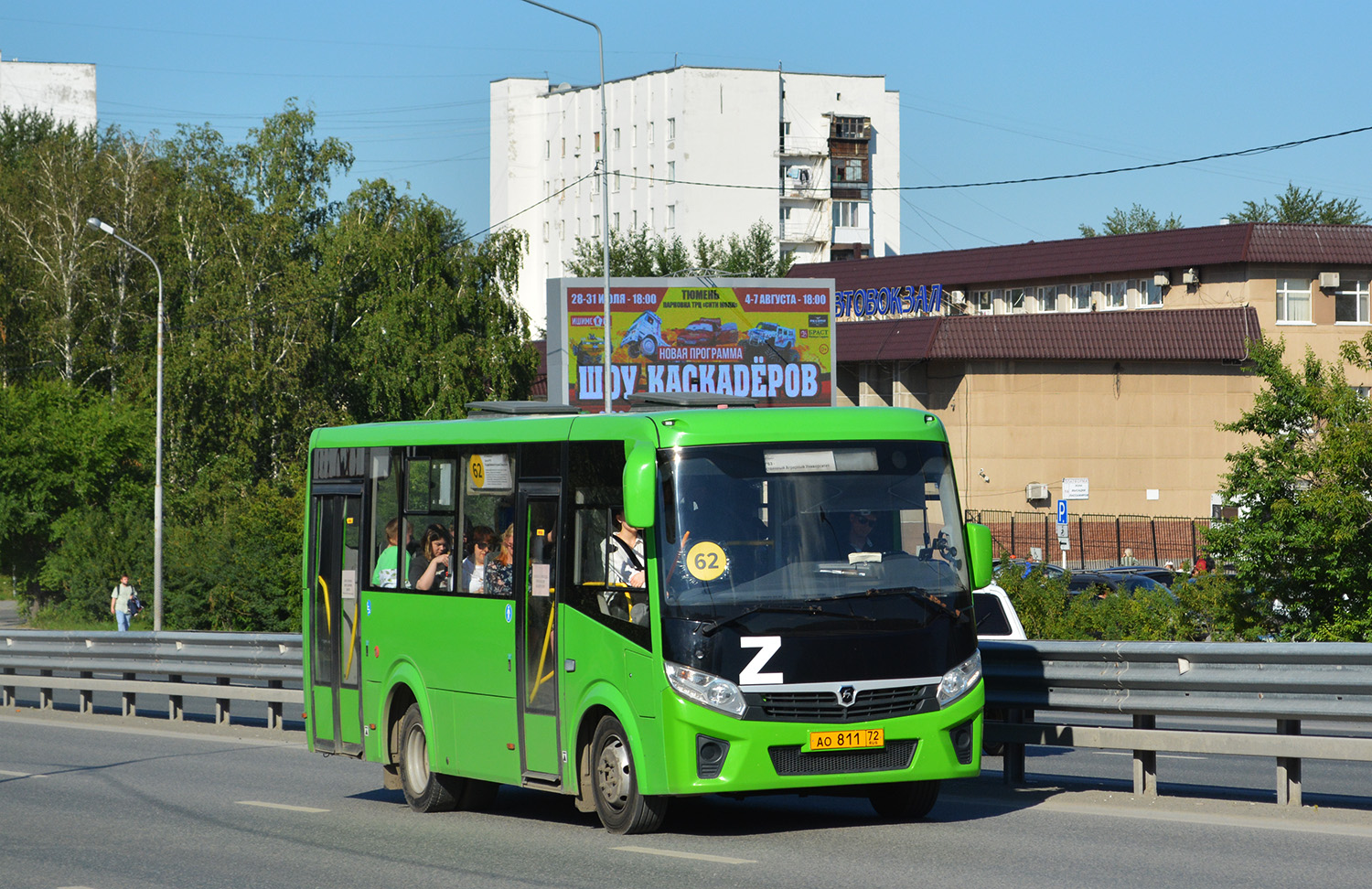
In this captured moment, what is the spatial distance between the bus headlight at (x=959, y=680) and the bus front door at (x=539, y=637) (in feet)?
7.67

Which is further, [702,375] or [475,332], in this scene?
[475,332]

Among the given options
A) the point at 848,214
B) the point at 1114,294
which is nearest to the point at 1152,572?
the point at 1114,294

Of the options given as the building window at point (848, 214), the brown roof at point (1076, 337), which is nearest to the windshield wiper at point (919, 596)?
the brown roof at point (1076, 337)

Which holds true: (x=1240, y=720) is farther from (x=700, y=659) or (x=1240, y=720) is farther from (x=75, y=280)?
(x=75, y=280)

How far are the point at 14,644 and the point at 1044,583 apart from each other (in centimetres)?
1413

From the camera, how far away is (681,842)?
1034 cm

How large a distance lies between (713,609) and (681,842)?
4.54 ft

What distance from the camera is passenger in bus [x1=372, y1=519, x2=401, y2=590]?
13156 millimetres

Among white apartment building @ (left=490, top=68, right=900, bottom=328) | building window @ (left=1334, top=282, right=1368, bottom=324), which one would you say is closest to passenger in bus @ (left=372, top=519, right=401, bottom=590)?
building window @ (left=1334, top=282, right=1368, bottom=324)

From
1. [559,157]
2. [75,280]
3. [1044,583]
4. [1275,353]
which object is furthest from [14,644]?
[559,157]

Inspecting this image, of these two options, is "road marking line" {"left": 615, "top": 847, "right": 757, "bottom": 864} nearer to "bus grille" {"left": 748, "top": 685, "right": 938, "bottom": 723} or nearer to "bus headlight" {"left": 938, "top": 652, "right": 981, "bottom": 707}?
"bus grille" {"left": 748, "top": 685, "right": 938, "bottom": 723}

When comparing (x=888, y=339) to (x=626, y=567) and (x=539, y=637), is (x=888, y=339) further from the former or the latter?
(x=626, y=567)

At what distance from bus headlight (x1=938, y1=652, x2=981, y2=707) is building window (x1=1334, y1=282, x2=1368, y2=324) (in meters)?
58.3

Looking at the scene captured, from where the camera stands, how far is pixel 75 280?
61.2 meters
